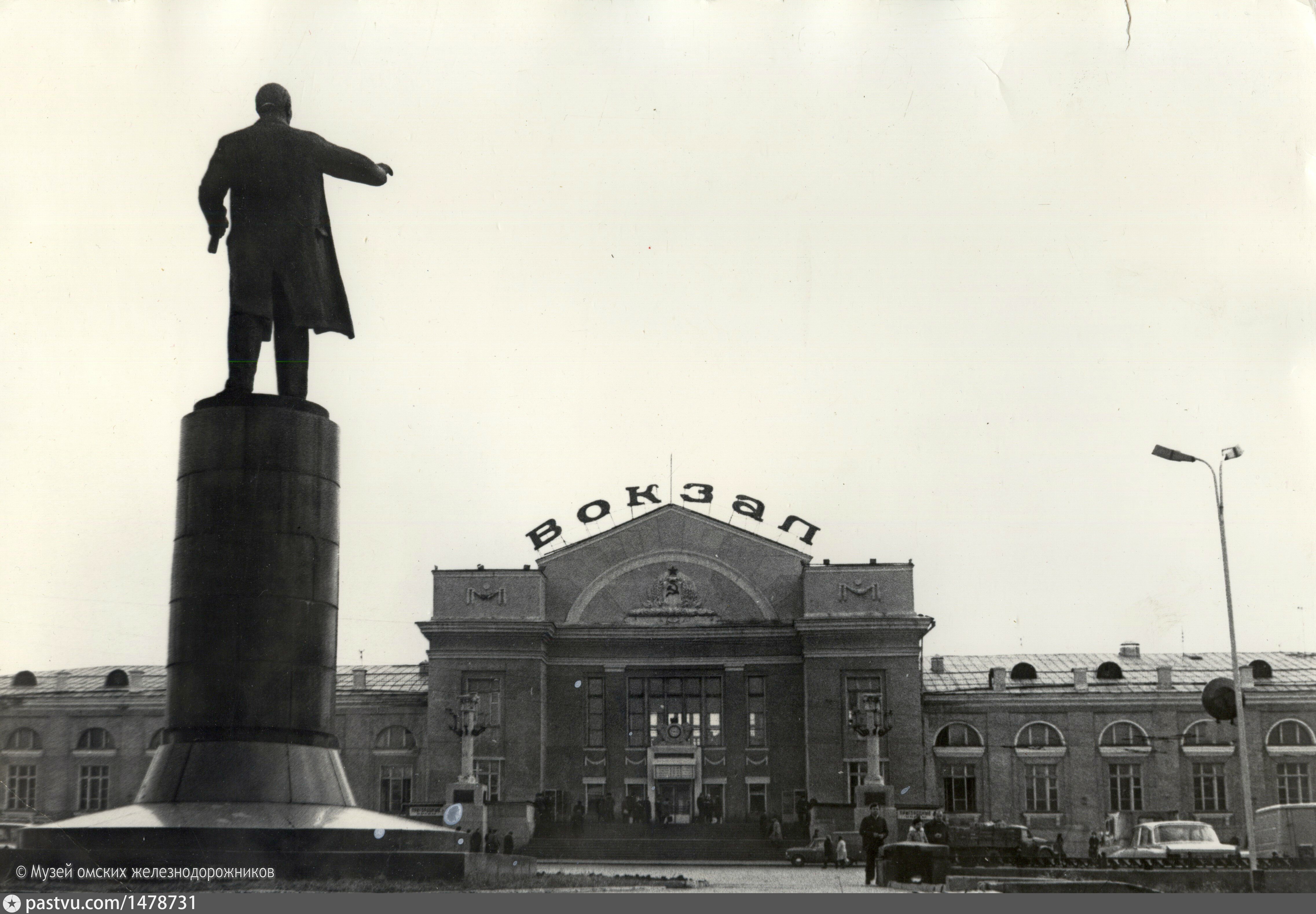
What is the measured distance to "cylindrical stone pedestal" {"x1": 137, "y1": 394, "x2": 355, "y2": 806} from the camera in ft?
47.6

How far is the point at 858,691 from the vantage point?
4031 centimetres

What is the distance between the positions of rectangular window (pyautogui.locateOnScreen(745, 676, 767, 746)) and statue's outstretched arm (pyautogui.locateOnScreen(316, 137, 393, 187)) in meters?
26.5

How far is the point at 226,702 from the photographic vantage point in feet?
47.9

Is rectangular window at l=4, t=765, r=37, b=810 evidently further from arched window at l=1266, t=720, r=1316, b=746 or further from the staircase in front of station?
arched window at l=1266, t=720, r=1316, b=746

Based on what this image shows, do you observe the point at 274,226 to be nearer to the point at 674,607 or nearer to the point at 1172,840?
the point at 1172,840

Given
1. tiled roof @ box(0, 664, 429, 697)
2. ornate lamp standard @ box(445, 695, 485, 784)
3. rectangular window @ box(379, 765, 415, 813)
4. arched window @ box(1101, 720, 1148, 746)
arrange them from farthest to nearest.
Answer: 1. arched window @ box(1101, 720, 1148, 746)
2. rectangular window @ box(379, 765, 415, 813)
3. ornate lamp standard @ box(445, 695, 485, 784)
4. tiled roof @ box(0, 664, 429, 697)

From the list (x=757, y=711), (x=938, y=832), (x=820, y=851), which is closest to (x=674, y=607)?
(x=757, y=711)

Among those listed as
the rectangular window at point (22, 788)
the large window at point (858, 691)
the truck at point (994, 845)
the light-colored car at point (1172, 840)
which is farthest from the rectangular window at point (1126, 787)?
the rectangular window at point (22, 788)

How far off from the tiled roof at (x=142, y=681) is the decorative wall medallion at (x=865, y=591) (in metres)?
11.4

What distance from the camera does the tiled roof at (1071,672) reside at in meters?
37.6

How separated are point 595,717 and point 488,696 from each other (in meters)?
2.83

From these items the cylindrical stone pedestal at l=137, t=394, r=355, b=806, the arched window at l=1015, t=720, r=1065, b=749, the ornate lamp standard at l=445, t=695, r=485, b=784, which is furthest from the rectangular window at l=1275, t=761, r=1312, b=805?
the cylindrical stone pedestal at l=137, t=394, r=355, b=806

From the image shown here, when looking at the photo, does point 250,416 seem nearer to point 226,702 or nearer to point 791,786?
point 226,702

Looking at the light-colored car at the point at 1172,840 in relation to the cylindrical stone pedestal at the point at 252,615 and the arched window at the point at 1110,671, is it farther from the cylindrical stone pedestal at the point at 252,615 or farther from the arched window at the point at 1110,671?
the arched window at the point at 1110,671
